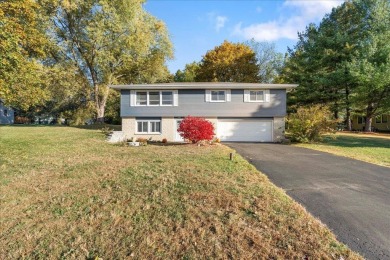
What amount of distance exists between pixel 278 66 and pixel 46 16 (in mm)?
36014

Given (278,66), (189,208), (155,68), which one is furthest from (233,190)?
(278,66)

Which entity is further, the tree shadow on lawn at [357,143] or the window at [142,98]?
the window at [142,98]

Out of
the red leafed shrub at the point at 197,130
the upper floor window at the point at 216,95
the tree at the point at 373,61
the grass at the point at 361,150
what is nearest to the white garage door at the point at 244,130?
the upper floor window at the point at 216,95

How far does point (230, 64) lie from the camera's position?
3509 cm

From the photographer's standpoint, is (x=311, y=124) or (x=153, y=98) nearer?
(x=311, y=124)

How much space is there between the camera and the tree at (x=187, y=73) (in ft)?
143

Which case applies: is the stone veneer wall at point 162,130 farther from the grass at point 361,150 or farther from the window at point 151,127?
the grass at point 361,150

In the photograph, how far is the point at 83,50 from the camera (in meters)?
27.0

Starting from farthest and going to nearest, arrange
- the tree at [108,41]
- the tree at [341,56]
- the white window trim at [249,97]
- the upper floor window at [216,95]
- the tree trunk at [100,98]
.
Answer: the tree trunk at [100,98] → the tree at [108,41] → the tree at [341,56] → the upper floor window at [216,95] → the white window trim at [249,97]

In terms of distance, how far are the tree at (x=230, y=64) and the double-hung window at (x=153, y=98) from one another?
16.8 metres

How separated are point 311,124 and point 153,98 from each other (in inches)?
493

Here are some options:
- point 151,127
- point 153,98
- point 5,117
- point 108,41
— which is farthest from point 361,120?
point 5,117

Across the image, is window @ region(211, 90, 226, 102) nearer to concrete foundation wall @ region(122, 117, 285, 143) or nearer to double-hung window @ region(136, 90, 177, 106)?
concrete foundation wall @ region(122, 117, 285, 143)

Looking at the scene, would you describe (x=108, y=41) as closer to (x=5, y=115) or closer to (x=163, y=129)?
(x=163, y=129)
